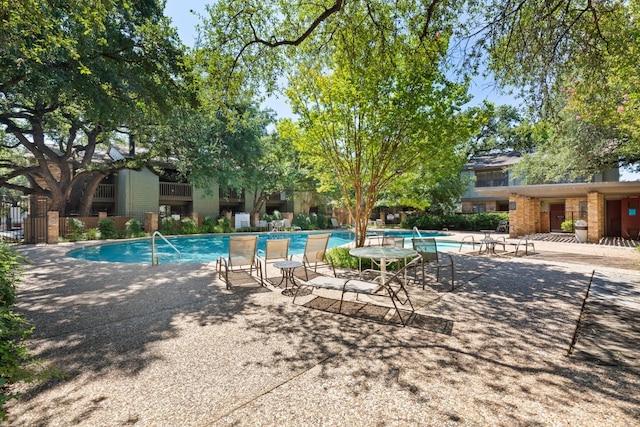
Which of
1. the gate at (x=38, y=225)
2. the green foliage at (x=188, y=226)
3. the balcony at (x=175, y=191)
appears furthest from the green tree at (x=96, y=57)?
the balcony at (x=175, y=191)

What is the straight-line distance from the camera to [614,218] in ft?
59.5

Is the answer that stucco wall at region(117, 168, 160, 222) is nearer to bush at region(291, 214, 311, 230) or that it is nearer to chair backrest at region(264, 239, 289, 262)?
bush at region(291, 214, 311, 230)

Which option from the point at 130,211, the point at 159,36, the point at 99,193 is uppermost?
the point at 159,36

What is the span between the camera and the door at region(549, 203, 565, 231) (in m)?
22.7

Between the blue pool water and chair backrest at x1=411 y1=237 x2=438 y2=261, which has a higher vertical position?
chair backrest at x1=411 y1=237 x2=438 y2=261

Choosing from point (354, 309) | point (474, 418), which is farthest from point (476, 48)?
point (474, 418)

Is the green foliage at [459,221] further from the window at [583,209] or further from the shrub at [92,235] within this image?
the shrub at [92,235]

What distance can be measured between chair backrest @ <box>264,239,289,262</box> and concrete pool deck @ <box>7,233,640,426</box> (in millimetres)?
1454

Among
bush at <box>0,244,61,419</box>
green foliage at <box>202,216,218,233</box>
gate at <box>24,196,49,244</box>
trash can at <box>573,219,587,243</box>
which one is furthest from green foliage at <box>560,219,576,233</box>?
gate at <box>24,196,49,244</box>

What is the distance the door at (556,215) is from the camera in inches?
895

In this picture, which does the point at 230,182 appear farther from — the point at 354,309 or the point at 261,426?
the point at 261,426

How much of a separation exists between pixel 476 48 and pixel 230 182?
15785 millimetres

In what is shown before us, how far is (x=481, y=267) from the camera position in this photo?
8352mm

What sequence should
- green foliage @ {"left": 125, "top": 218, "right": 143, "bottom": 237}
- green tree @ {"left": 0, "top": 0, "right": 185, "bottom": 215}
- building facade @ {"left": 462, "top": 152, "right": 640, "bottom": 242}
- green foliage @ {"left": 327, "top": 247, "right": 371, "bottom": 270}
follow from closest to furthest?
green tree @ {"left": 0, "top": 0, "right": 185, "bottom": 215}
green foliage @ {"left": 327, "top": 247, "right": 371, "bottom": 270}
building facade @ {"left": 462, "top": 152, "right": 640, "bottom": 242}
green foliage @ {"left": 125, "top": 218, "right": 143, "bottom": 237}
